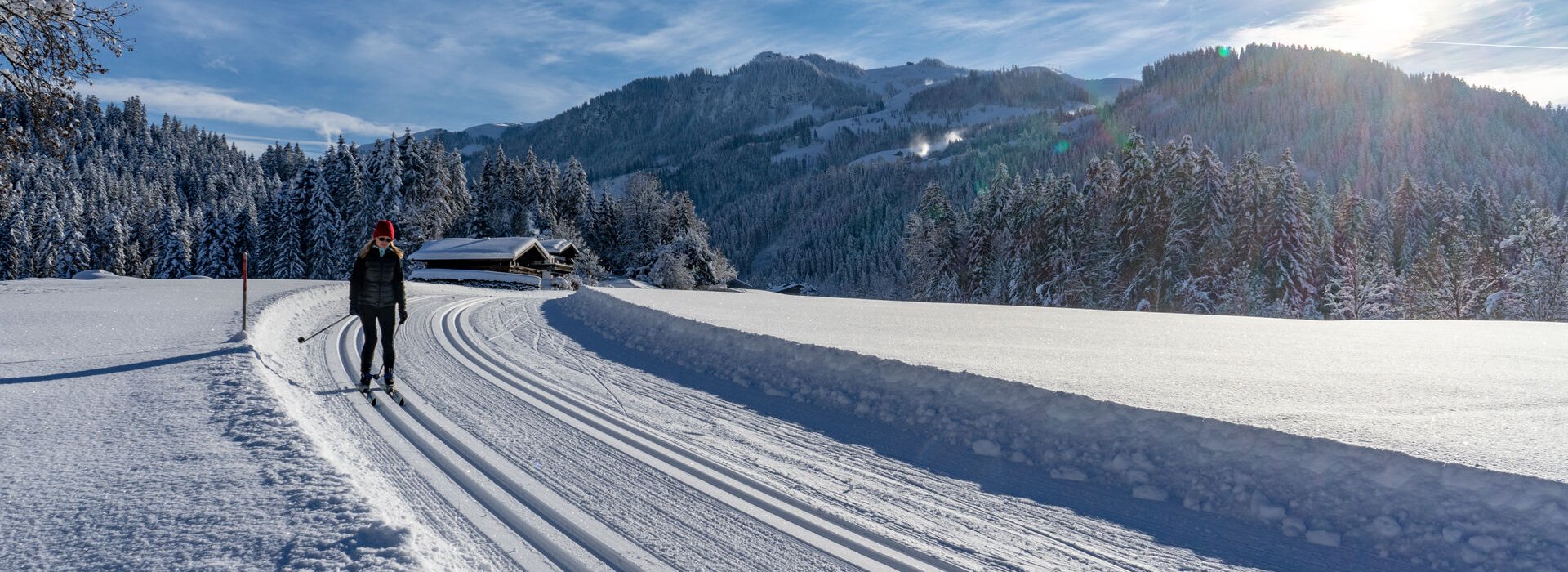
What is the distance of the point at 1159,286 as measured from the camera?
4053cm

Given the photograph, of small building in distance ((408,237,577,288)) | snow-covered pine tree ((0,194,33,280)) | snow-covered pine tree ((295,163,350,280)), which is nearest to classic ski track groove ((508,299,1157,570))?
small building in distance ((408,237,577,288))

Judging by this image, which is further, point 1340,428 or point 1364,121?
point 1364,121

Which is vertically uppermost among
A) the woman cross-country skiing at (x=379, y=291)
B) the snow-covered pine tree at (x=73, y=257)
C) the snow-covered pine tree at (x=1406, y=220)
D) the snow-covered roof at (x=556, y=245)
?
the snow-covered pine tree at (x=1406, y=220)

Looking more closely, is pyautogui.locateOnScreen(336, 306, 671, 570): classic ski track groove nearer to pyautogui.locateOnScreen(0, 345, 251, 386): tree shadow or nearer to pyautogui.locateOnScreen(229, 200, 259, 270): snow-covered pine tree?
pyautogui.locateOnScreen(0, 345, 251, 386): tree shadow

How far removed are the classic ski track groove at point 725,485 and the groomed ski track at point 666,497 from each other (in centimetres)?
2

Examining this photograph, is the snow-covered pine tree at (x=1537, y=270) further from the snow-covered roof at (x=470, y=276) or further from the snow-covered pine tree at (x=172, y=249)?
the snow-covered pine tree at (x=172, y=249)

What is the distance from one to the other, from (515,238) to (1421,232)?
2700 inches

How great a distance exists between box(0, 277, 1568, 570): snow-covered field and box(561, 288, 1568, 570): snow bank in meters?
0.02

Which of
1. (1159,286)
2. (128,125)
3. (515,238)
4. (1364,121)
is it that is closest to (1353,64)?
(1364,121)

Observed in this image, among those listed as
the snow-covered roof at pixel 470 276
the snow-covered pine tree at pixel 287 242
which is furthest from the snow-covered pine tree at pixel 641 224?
the snow-covered pine tree at pixel 287 242

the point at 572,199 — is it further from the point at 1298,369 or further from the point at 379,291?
the point at 1298,369

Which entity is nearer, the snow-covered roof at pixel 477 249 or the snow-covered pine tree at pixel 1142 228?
the snow-covered pine tree at pixel 1142 228

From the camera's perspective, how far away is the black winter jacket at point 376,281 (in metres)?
8.27

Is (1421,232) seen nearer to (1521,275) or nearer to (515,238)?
(1521,275)
